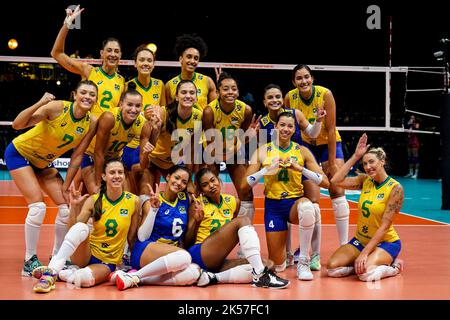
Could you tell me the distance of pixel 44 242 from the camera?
6.98 m

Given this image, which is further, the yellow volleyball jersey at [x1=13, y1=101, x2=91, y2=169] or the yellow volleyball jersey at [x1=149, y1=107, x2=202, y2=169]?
the yellow volleyball jersey at [x1=149, y1=107, x2=202, y2=169]

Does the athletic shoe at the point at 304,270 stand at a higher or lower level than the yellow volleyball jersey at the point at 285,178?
lower

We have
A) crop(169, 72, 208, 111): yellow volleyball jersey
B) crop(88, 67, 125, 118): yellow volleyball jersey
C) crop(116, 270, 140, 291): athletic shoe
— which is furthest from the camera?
crop(169, 72, 208, 111): yellow volleyball jersey

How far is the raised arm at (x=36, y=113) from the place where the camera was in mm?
5098

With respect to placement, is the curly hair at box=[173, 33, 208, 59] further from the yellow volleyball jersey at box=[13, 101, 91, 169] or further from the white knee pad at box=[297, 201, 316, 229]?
the white knee pad at box=[297, 201, 316, 229]

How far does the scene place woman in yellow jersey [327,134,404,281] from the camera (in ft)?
17.3

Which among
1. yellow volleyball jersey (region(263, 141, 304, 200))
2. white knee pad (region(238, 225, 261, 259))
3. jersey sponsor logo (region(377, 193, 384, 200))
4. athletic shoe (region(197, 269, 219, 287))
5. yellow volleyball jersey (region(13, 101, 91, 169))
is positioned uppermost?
yellow volleyball jersey (region(13, 101, 91, 169))

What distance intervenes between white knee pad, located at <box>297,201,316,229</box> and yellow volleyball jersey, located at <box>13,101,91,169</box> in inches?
77.5

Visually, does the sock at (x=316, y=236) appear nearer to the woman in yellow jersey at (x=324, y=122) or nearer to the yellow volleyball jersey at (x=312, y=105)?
the woman in yellow jersey at (x=324, y=122)

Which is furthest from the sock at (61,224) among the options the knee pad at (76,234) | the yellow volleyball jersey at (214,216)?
the yellow volleyball jersey at (214,216)

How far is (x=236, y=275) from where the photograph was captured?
499cm

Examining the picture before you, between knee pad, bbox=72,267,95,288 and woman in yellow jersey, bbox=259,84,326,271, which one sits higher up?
woman in yellow jersey, bbox=259,84,326,271

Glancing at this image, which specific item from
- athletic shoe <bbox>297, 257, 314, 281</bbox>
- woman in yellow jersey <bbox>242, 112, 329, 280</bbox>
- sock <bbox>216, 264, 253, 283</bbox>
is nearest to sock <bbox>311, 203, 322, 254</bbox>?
woman in yellow jersey <bbox>242, 112, 329, 280</bbox>
